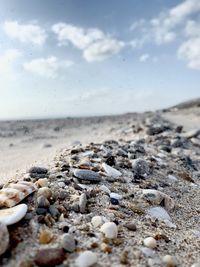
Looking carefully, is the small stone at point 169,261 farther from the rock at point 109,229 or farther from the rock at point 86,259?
the rock at point 86,259

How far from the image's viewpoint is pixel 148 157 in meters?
5.51

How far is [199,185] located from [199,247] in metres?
2.13

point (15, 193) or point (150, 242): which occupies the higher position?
point (15, 193)

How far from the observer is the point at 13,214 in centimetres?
243

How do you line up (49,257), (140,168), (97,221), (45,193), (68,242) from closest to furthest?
(49,257) < (68,242) < (97,221) < (45,193) < (140,168)

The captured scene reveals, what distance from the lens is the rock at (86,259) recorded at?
215cm

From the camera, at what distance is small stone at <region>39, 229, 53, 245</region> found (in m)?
2.30

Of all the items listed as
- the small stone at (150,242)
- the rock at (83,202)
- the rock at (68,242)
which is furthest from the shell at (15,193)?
the small stone at (150,242)

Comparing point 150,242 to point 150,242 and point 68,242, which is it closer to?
point 150,242

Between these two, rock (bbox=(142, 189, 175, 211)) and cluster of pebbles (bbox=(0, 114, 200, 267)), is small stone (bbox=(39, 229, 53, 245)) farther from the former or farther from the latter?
rock (bbox=(142, 189, 175, 211))

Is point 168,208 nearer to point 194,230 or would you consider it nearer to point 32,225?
point 194,230

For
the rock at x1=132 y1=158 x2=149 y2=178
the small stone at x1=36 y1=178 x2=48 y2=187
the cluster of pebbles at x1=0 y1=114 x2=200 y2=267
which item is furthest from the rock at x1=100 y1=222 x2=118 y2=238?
the rock at x1=132 y1=158 x2=149 y2=178

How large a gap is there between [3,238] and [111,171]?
210 cm

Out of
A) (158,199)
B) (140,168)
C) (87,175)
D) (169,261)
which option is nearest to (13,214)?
(169,261)
